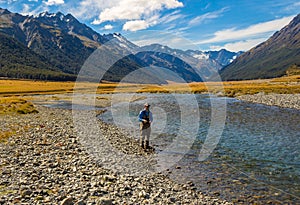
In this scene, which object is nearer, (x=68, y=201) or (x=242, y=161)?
(x=68, y=201)

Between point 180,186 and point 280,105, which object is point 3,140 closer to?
point 180,186

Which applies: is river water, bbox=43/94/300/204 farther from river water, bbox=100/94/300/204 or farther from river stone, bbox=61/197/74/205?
river stone, bbox=61/197/74/205

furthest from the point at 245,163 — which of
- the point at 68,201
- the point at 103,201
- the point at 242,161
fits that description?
the point at 68,201

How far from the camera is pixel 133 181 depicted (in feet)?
46.9

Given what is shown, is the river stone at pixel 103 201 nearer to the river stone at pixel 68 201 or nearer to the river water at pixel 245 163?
the river stone at pixel 68 201

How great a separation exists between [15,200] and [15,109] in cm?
3991

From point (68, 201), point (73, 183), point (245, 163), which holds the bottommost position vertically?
point (245, 163)

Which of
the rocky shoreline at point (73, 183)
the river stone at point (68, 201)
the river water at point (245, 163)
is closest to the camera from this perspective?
the river stone at point (68, 201)

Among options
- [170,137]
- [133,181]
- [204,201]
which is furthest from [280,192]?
[170,137]

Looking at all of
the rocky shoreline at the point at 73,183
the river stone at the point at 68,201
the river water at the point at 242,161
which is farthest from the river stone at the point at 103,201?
the river water at the point at 242,161

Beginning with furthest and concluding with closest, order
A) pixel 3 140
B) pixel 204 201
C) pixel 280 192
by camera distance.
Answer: pixel 3 140
pixel 280 192
pixel 204 201

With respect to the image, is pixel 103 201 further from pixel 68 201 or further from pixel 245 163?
pixel 245 163

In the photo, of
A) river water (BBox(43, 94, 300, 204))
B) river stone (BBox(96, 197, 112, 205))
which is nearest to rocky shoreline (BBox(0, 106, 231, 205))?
river stone (BBox(96, 197, 112, 205))

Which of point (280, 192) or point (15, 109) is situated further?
point (15, 109)
